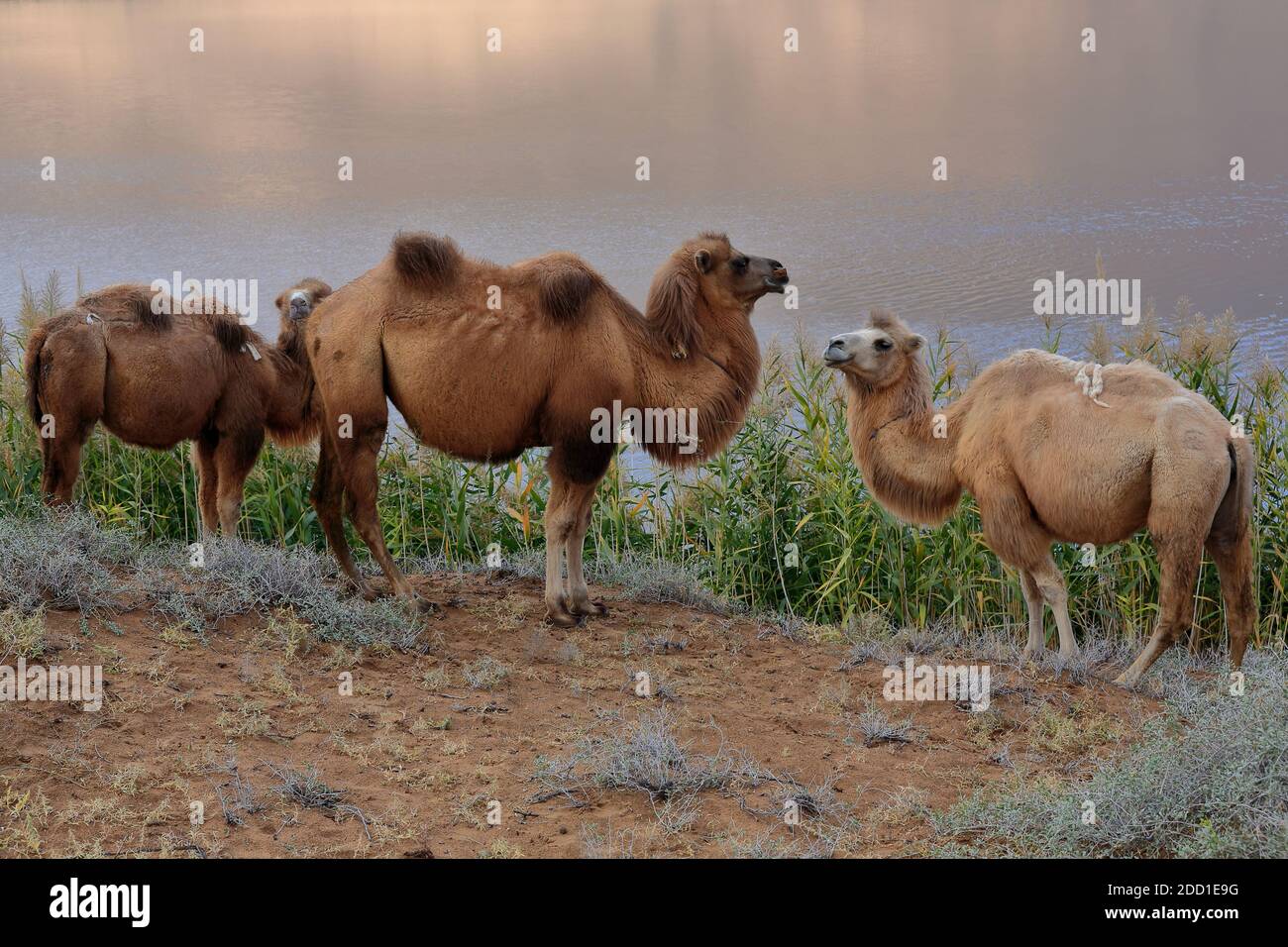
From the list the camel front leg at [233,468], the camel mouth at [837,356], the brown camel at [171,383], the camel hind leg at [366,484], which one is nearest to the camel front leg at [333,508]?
the camel hind leg at [366,484]

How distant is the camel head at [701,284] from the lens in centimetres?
842

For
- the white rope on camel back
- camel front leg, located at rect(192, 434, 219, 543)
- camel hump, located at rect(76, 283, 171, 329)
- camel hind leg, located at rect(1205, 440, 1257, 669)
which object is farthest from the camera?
camel front leg, located at rect(192, 434, 219, 543)

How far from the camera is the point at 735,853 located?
5359 millimetres

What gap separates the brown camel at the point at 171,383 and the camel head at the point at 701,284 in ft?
7.74

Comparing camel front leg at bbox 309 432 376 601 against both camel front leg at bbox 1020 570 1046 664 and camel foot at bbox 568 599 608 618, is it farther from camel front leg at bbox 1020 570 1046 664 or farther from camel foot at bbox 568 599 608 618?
camel front leg at bbox 1020 570 1046 664

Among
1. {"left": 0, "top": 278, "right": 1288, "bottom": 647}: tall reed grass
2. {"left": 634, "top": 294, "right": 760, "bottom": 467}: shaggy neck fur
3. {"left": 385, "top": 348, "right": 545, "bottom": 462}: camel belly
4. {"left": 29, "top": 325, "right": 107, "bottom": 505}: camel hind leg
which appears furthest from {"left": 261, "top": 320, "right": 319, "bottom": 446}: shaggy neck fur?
{"left": 634, "top": 294, "right": 760, "bottom": 467}: shaggy neck fur

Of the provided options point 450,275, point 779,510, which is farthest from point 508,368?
point 779,510

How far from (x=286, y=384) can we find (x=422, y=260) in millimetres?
2103

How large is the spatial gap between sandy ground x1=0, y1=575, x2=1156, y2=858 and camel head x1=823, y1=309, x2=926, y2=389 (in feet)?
5.63

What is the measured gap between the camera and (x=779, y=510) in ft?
33.1

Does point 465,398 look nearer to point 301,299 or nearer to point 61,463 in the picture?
point 301,299

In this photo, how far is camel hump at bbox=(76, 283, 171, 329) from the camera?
8859 millimetres
